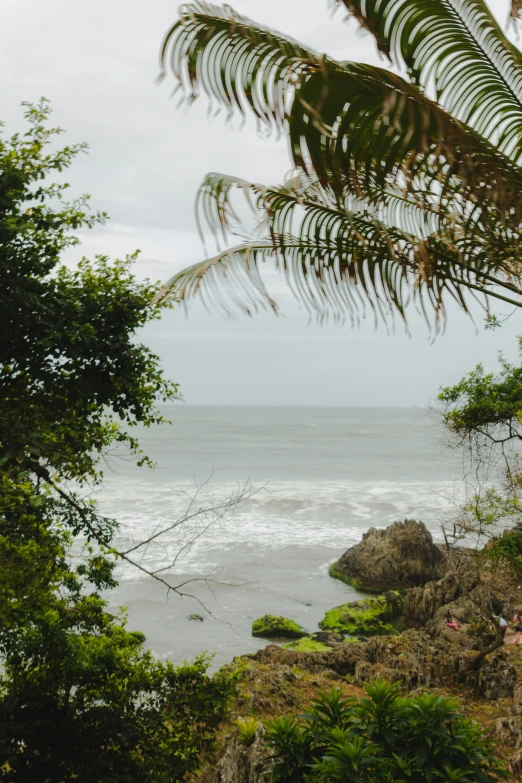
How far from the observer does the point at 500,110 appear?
3.44 m

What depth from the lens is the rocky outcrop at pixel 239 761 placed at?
6.33 meters

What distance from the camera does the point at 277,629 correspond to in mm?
17453

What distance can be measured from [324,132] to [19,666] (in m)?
6.31

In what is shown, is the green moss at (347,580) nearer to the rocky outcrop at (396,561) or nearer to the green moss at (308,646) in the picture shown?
the rocky outcrop at (396,561)

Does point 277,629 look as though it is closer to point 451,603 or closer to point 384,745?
point 451,603

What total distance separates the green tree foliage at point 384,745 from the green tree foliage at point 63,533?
2015mm

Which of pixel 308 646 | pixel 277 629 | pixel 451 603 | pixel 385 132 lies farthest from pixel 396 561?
pixel 385 132

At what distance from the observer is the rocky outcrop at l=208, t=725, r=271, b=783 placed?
6.33 m

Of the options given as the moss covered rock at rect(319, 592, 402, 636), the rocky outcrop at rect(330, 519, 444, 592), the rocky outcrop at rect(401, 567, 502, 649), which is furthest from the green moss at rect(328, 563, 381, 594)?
the rocky outcrop at rect(401, 567, 502, 649)

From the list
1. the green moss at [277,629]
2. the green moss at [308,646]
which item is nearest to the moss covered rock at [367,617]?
the green moss at [277,629]

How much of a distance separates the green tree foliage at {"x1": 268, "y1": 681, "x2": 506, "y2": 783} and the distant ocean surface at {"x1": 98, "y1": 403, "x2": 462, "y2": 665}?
9.78ft

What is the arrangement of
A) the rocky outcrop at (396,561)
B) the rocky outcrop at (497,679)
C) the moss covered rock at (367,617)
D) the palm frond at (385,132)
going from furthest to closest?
the rocky outcrop at (396,561)
the moss covered rock at (367,617)
the rocky outcrop at (497,679)
the palm frond at (385,132)

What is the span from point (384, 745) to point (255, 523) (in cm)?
2848

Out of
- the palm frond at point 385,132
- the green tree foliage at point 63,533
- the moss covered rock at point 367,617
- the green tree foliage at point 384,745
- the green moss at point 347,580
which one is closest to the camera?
the palm frond at point 385,132
